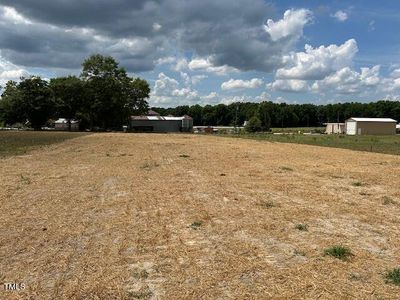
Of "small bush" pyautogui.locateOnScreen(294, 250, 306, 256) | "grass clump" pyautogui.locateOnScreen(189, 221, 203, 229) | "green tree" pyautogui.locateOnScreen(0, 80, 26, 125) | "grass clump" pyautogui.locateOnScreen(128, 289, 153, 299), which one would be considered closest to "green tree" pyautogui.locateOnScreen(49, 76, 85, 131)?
"green tree" pyautogui.locateOnScreen(0, 80, 26, 125)

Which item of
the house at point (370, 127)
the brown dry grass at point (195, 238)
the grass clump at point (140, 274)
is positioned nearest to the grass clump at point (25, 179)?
the brown dry grass at point (195, 238)

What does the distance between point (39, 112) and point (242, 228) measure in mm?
90816

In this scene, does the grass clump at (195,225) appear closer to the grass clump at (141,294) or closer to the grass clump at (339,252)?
the grass clump at (339,252)

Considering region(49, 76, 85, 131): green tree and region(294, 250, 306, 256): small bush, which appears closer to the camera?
region(294, 250, 306, 256): small bush

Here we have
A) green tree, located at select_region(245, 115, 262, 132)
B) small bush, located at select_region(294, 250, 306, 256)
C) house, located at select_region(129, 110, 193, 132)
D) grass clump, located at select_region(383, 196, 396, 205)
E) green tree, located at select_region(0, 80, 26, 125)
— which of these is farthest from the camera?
house, located at select_region(129, 110, 193, 132)

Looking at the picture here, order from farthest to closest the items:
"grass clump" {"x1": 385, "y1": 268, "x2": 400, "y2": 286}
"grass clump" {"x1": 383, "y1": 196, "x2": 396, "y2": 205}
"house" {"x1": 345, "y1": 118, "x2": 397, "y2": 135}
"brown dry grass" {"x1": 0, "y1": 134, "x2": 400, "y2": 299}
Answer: "house" {"x1": 345, "y1": 118, "x2": 397, "y2": 135} → "grass clump" {"x1": 383, "y1": 196, "x2": 396, "y2": 205} → "grass clump" {"x1": 385, "y1": 268, "x2": 400, "y2": 286} → "brown dry grass" {"x1": 0, "y1": 134, "x2": 400, "y2": 299}

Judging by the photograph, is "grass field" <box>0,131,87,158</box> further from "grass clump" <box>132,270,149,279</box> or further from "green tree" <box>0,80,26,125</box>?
"green tree" <box>0,80,26,125</box>

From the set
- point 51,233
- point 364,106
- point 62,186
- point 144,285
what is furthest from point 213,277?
point 364,106

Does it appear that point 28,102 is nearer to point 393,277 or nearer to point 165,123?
point 165,123

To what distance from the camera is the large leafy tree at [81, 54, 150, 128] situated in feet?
302

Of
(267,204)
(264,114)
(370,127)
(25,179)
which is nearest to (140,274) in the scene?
(267,204)

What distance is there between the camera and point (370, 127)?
106m

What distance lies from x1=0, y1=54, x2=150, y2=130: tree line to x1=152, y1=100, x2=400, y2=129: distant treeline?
224 feet

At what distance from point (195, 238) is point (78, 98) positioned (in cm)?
9057
